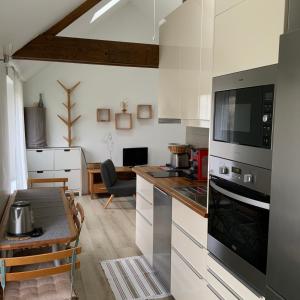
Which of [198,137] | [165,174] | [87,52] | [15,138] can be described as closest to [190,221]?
[165,174]

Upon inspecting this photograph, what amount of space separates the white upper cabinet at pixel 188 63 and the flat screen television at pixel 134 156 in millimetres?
3250

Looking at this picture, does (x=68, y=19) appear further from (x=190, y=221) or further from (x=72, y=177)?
(x=72, y=177)

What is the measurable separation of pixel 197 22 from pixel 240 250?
5.42 feet

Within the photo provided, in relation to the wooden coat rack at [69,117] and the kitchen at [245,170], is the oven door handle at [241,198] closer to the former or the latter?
the kitchen at [245,170]

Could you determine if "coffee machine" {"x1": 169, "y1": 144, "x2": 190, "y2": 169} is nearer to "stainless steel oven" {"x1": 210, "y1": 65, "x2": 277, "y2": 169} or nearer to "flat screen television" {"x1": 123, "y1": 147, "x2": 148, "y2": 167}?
"stainless steel oven" {"x1": 210, "y1": 65, "x2": 277, "y2": 169}

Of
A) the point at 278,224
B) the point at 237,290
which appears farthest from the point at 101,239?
the point at 278,224

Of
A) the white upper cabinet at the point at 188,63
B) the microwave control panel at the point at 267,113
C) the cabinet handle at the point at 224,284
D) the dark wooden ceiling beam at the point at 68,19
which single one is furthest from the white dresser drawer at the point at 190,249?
the dark wooden ceiling beam at the point at 68,19

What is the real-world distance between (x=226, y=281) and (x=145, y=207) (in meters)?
1.59

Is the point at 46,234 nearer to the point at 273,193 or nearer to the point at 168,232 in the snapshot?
the point at 168,232

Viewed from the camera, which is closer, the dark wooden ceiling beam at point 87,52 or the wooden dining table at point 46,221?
the wooden dining table at point 46,221

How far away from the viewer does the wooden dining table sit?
2039 millimetres

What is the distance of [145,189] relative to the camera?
130 inches

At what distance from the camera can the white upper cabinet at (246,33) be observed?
1.40m

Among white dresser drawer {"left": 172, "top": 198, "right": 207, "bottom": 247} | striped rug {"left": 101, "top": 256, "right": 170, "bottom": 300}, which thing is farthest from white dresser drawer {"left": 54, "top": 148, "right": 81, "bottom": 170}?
white dresser drawer {"left": 172, "top": 198, "right": 207, "bottom": 247}
